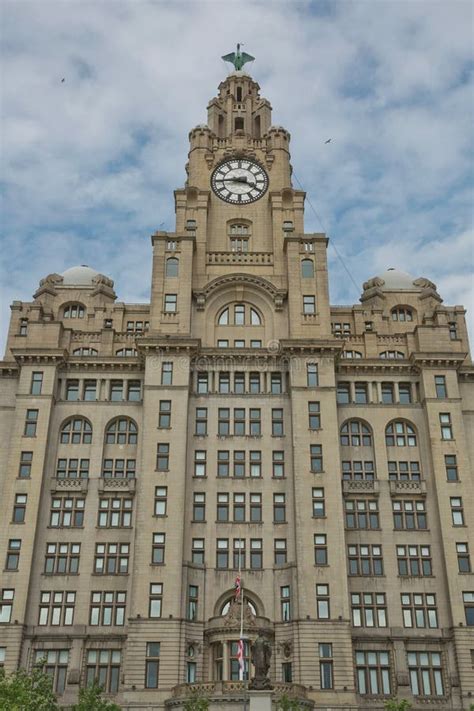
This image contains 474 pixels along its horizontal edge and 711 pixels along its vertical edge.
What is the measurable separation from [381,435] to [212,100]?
155 feet

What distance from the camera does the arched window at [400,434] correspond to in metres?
70.9

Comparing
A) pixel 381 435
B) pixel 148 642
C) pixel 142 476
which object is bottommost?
pixel 148 642

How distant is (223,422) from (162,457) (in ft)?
21.4

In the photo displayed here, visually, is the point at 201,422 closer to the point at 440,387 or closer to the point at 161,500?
the point at 161,500

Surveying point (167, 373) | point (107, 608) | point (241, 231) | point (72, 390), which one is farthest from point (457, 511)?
point (241, 231)

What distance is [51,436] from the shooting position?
69625 mm

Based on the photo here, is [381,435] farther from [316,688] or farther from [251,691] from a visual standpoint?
[251,691]

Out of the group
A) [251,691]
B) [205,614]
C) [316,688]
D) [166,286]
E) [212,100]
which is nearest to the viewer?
[251,691]

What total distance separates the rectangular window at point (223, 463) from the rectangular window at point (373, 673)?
17.7 m

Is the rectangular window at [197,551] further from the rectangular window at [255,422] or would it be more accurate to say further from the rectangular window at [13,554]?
the rectangular window at [13,554]

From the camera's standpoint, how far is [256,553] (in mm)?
65125

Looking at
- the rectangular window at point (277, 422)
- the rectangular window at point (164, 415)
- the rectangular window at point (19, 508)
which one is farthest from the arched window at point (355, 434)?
the rectangular window at point (19, 508)

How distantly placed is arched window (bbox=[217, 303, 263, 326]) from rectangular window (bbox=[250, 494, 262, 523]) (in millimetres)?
17345

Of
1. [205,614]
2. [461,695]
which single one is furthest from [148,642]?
[461,695]
